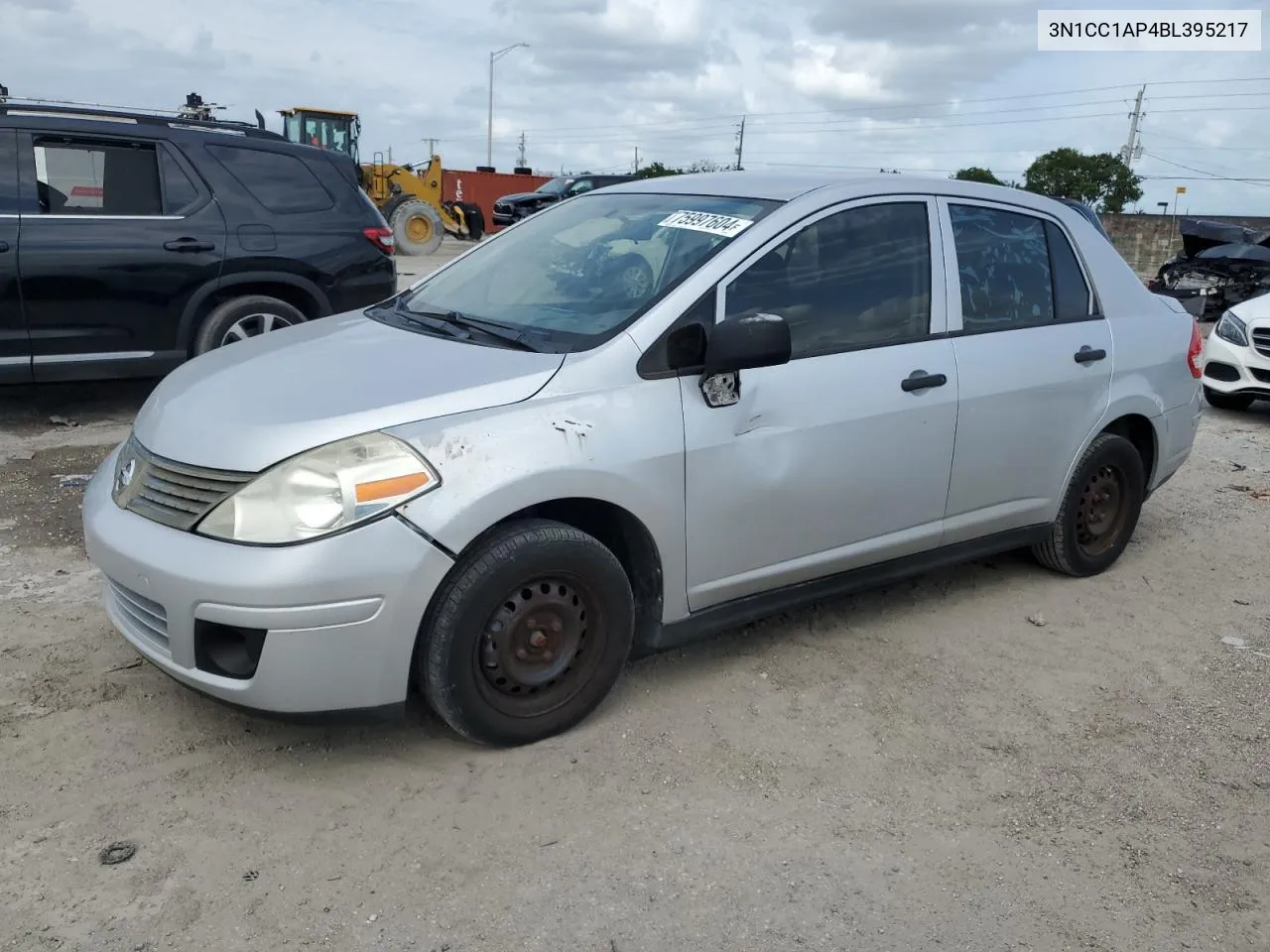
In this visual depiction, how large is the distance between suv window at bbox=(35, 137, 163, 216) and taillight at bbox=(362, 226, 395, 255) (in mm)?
1323

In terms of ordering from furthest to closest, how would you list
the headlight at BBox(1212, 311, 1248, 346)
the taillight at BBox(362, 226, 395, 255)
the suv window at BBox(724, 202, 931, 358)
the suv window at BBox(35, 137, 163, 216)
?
the headlight at BBox(1212, 311, 1248, 346)
the taillight at BBox(362, 226, 395, 255)
the suv window at BBox(35, 137, 163, 216)
the suv window at BBox(724, 202, 931, 358)

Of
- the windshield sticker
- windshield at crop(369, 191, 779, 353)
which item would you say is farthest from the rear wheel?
the windshield sticker

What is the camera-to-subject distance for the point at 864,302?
3920mm

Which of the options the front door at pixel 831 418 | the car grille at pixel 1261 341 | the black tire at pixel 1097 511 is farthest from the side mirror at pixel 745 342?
the car grille at pixel 1261 341

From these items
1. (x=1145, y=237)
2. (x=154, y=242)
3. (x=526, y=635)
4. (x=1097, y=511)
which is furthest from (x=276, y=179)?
(x=1145, y=237)

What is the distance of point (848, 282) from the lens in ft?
12.8

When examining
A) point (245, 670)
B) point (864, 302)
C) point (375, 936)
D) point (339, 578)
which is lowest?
point (375, 936)

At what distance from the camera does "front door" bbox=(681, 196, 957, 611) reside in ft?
11.6

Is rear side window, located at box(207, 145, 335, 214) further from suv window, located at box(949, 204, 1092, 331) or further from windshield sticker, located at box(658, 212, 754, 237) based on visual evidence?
suv window, located at box(949, 204, 1092, 331)

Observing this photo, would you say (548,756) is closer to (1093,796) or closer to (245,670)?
(245,670)

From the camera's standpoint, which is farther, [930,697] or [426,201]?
[426,201]

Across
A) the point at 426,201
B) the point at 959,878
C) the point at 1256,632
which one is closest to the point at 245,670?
the point at 959,878

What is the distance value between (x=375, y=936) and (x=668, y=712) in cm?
132

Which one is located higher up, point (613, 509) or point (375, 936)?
point (613, 509)
